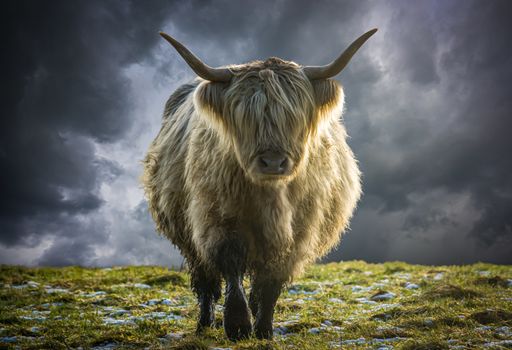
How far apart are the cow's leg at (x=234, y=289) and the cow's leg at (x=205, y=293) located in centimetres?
103

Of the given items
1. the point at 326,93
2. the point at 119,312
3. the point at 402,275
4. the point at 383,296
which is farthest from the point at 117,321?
the point at 402,275

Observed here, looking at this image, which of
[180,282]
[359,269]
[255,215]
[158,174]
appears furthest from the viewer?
[359,269]

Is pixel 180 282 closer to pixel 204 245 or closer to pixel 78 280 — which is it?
pixel 78 280

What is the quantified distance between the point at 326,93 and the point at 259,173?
1.36m

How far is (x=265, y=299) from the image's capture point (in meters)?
5.65

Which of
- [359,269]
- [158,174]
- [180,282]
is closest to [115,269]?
[180,282]

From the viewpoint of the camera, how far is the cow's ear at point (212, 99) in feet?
17.5

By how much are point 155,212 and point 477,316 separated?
450cm

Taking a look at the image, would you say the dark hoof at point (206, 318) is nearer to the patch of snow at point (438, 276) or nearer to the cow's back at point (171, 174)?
the cow's back at point (171, 174)

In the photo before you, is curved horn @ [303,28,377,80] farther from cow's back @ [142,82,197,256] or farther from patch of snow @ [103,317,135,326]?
patch of snow @ [103,317,135,326]

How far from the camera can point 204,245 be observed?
5.36 m

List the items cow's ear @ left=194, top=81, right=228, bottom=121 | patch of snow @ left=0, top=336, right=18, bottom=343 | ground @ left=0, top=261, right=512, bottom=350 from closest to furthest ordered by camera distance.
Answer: ground @ left=0, top=261, right=512, bottom=350
cow's ear @ left=194, top=81, right=228, bottom=121
patch of snow @ left=0, top=336, right=18, bottom=343

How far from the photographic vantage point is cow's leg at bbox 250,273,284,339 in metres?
5.50

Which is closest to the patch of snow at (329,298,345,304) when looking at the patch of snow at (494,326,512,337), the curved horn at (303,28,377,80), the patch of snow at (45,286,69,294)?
the patch of snow at (494,326,512,337)
